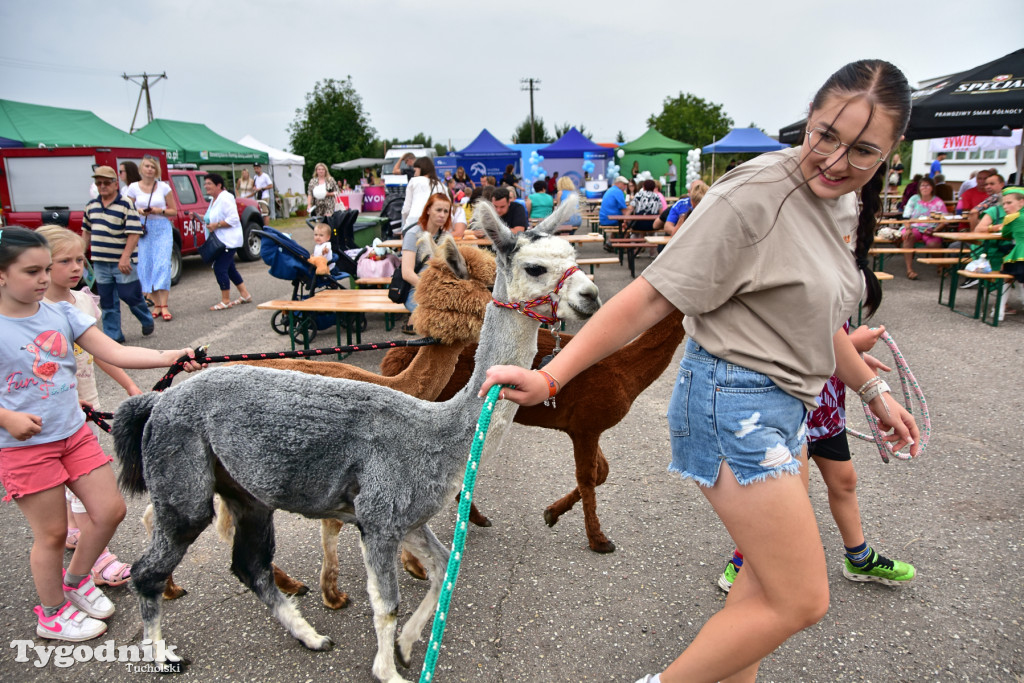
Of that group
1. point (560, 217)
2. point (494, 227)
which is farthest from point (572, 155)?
point (494, 227)

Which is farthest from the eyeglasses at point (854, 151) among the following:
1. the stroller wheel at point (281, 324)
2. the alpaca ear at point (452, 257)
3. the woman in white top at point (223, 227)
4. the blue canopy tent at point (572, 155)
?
the blue canopy tent at point (572, 155)

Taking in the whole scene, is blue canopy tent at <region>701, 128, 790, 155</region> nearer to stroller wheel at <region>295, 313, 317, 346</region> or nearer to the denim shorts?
stroller wheel at <region>295, 313, 317, 346</region>

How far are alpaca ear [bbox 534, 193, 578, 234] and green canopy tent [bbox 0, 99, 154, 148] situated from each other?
16899 mm

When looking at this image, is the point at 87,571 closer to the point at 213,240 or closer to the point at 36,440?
the point at 36,440

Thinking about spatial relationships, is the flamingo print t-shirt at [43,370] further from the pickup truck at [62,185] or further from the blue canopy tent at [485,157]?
the blue canopy tent at [485,157]

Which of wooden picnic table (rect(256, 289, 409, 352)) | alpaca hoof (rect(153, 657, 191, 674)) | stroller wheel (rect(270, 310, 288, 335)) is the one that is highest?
wooden picnic table (rect(256, 289, 409, 352))

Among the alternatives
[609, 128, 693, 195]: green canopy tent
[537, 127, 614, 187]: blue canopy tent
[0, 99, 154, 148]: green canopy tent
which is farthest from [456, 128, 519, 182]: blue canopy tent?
[0, 99, 154, 148]: green canopy tent

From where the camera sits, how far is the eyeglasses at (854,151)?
142 cm

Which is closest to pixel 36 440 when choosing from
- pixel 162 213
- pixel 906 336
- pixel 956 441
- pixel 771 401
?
pixel 771 401

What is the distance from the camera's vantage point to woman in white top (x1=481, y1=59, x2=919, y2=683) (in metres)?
1.44

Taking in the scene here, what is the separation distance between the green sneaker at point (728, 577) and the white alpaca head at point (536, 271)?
Answer: 4.69ft

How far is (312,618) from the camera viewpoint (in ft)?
9.20

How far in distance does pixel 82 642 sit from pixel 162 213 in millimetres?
6679

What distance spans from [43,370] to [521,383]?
6.63 ft
